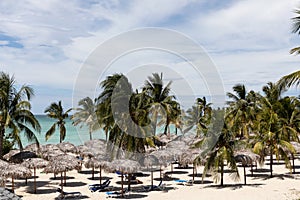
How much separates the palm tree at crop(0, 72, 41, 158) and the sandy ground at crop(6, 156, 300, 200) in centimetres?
323

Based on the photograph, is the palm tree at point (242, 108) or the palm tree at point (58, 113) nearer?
the palm tree at point (242, 108)

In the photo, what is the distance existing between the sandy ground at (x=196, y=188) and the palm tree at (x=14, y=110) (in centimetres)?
323

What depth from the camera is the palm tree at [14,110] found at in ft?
56.7

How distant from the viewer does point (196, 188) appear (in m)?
16.5

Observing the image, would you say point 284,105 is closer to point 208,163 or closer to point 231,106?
point 231,106

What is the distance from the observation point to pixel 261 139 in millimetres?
19672

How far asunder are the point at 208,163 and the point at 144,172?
7362mm

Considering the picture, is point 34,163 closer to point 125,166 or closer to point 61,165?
point 61,165

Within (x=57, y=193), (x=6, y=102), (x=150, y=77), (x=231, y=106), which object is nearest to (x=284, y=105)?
(x=231, y=106)

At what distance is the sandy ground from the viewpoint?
47.6 feet

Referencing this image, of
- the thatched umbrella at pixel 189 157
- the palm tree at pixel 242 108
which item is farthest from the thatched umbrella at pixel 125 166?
the palm tree at pixel 242 108

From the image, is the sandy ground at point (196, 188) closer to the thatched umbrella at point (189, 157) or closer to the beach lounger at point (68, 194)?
the beach lounger at point (68, 194)

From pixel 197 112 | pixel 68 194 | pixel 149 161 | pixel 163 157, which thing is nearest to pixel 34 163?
pixel 68 194

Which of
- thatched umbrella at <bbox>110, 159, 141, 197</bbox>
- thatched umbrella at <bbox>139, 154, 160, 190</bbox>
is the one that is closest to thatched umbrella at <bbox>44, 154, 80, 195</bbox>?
thatched umbrella at <bbox>110, 159, 141, 197</bbox>
